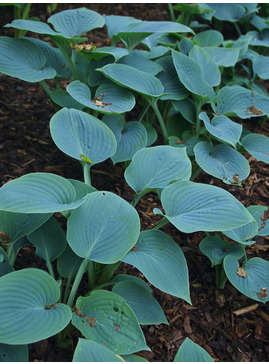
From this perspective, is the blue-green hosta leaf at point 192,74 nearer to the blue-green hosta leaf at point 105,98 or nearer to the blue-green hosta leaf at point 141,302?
the blue-green hosta leaf at point 105,98

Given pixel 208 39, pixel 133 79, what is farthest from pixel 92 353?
pixel 208 39

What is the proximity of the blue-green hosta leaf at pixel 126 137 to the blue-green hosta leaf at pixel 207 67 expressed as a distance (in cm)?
56

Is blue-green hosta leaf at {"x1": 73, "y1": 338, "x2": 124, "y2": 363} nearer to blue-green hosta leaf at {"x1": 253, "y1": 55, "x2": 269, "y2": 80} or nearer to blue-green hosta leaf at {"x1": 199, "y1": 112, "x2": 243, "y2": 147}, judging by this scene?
blue-green hosta leaf at {"x1": 199, "y1": 112, "x2": 243, "y2": 147}

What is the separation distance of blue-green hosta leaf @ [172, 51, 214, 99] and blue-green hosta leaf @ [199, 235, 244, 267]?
81cm

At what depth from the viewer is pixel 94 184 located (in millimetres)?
2117

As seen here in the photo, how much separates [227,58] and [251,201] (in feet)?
3.03

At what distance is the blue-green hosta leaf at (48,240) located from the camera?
155 cm

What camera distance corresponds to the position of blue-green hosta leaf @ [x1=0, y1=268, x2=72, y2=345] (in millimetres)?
1166

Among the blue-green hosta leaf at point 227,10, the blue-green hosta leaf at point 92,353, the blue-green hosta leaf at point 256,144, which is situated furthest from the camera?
the blue-green hosta leaf at point 227,10

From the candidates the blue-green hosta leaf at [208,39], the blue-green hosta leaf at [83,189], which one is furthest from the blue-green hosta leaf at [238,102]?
the blue-green hosta leaf at [83,189]

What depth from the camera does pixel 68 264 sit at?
159cm

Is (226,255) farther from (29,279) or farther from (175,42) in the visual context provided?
(175,42)

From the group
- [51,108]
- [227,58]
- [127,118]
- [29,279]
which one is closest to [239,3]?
[227,58]

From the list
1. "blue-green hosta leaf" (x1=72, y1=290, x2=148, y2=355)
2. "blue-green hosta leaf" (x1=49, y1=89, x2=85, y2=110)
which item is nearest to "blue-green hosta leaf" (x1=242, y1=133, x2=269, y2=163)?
"blue-green hosta leaf" (x1=49, y1=89, x2=85, y2=110)
